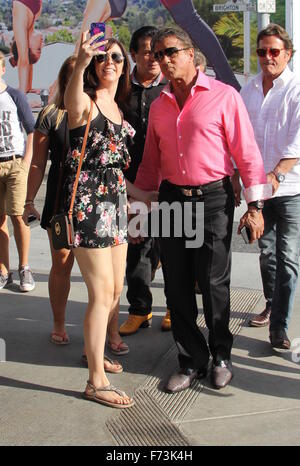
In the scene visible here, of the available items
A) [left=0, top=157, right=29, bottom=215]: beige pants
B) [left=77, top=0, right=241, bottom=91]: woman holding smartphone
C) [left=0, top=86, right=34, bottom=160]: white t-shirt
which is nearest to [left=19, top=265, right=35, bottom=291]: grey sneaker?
[left=0, top=157, right=29, bottom=215]: beige pants

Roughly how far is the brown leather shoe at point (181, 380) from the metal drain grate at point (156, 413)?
0.03 metres

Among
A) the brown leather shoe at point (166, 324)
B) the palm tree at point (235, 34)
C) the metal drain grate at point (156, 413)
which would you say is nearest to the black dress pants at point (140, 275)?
the brown leather shoe at point (166, 324)

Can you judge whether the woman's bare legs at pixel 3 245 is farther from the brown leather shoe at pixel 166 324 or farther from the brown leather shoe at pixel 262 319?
the brown leather shoe at pixel 262 319

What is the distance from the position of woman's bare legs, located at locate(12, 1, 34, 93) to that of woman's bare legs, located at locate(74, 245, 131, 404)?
31.2ft

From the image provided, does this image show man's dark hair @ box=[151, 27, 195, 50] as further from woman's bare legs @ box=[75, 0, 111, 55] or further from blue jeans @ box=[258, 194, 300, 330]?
woman's bare legs @ box=[75, 0, 111, 55]

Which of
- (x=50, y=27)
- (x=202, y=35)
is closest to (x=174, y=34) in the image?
(x=202, y=35)

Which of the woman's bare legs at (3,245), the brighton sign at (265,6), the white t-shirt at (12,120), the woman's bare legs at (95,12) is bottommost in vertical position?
the woman's bare legs at (3,245)

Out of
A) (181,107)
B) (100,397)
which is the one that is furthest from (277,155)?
(100,397)

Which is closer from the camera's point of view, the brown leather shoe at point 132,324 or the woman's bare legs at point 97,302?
the woman's bare legs at point 97,302

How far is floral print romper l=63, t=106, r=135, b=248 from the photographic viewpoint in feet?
11.4

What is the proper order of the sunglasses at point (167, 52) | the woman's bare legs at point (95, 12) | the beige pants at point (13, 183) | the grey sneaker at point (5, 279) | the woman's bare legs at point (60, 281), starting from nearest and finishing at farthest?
the sunglasses at point (167, 52) < the woman's bare legs at point (60, 281) < the beige pants at point (13, 183) < the grey sneaker at point (5, 279) < the woman's bare legs at point (95, 12)

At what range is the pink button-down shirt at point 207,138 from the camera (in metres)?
3.49

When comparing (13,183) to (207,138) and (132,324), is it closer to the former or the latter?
(132,324)

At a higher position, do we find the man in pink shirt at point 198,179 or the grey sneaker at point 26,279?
the man in pink shirt at point 198,179
